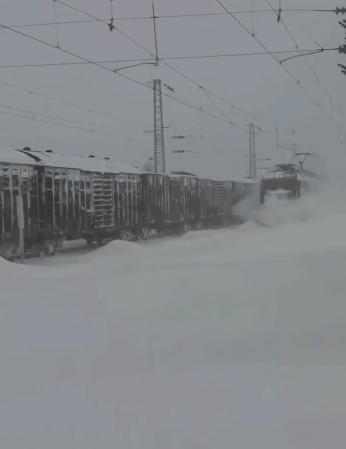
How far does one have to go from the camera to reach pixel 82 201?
1722 cm

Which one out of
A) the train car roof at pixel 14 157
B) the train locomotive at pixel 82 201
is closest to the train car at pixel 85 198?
the train locomotive at pixel 82 201

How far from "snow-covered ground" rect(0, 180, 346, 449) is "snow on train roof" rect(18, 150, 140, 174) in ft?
16.3

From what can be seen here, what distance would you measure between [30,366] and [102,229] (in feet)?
40.1

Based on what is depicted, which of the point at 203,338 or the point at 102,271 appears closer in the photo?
the point at 203,338

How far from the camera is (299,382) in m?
5.49

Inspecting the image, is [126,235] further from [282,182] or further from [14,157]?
[282,182]

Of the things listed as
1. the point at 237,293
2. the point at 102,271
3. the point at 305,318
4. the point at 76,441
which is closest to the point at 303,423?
the point at 76,441

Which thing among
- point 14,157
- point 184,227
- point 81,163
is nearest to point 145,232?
point 184,227

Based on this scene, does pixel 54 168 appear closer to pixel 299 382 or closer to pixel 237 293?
pixel 237 293

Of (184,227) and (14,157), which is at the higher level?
(14,157)

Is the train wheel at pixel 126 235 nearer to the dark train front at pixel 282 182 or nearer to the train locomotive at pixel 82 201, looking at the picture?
the train locomotive at pixel 82 201

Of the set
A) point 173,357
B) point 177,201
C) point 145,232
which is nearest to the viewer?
point 173,357

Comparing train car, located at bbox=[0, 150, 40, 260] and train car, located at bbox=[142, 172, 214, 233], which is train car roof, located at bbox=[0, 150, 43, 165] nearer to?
train car, located at bbox=[0, 150, 40, 260]

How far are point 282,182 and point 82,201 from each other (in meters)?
9.94
